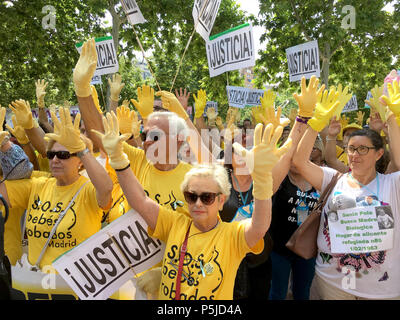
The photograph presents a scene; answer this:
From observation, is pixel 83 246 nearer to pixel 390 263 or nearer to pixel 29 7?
pixel 390 263

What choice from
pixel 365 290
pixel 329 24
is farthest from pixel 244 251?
pixel 329 24

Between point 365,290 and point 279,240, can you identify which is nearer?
point 365,290

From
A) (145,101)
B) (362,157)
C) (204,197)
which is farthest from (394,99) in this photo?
(145,101)

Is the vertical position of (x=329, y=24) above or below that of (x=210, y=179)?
above

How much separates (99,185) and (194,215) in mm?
636

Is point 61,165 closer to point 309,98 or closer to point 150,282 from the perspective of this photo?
point 150,282

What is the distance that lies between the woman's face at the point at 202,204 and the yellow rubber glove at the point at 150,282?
0.44m

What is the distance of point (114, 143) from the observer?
6.33ft

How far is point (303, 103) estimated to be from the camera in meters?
2.54

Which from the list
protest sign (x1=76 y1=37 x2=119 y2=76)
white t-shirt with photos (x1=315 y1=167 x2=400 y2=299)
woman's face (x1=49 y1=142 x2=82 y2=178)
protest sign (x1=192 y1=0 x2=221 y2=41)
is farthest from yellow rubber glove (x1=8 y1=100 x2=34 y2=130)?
protest sign (x1=76 y1=37 x2=119 y2=76)

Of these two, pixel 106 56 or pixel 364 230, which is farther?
pixel 106 56

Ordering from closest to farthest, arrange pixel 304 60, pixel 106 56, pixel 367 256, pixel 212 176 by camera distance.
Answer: pixel 212 176, pixel 367 256, pixel 106 56, pixel 304 60

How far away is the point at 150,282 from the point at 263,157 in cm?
100

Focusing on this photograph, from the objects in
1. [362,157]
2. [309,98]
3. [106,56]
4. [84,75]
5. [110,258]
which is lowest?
[110,258]
